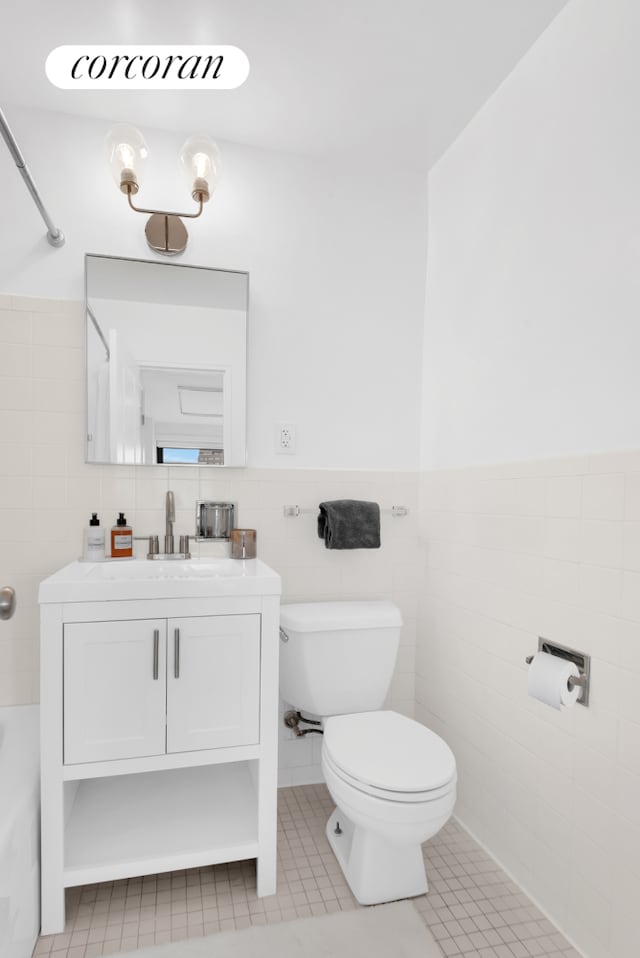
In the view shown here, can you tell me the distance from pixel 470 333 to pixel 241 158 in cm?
112

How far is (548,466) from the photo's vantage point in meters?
1.63

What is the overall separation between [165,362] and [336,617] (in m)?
1.12

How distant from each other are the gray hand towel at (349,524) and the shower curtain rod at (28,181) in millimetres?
1341

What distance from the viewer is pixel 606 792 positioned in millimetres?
1391

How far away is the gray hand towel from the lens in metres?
2.17

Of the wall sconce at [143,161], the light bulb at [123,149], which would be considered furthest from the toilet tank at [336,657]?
the light bulb at [123,149]

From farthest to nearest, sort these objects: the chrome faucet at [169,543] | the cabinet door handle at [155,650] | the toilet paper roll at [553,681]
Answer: the chrome faucet at [169,543], the cabinet door handle at [155,650], the toilet paper roll at [553,681]

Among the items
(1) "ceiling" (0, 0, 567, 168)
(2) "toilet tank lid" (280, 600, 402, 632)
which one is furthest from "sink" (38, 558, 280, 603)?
(1) "ceiling" (0, 0, 567, 168)

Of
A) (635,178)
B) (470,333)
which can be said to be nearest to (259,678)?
(470,333)

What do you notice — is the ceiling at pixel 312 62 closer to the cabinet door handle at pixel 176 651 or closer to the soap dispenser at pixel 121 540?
the soap dispenser at pixel 121 540

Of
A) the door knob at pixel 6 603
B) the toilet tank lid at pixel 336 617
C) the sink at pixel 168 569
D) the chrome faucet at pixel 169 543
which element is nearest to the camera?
the door knob at pixel 6 603

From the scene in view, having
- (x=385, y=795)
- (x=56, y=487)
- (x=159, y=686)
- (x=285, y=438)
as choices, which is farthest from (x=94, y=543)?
(x=385, y=795)

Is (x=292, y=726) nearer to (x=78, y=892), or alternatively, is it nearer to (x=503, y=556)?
(x=78, y=892)

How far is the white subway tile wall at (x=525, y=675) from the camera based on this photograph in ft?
4.43
